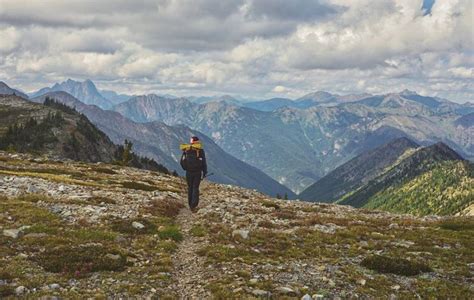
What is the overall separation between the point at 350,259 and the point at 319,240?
398cm

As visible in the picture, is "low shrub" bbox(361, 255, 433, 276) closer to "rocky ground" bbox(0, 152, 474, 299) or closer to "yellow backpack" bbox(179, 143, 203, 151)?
"rocky ground" bbox(0, 152, 474, 299)

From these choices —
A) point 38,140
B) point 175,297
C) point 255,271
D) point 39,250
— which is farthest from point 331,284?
point 38,140

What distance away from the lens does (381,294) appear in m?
15.4

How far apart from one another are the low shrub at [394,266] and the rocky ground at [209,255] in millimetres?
48

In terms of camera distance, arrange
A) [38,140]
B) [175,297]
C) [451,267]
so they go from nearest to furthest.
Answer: [175,297]
[451,267]
[38,140]

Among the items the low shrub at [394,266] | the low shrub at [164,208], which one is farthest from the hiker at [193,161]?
the low shrub at [394,266]

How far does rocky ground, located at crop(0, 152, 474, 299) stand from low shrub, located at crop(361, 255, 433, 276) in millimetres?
48

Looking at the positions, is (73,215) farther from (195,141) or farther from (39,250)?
(195,141)

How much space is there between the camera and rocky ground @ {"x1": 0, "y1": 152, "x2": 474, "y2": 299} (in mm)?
15117

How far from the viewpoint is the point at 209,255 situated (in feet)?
64.0

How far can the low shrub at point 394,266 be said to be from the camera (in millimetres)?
18250

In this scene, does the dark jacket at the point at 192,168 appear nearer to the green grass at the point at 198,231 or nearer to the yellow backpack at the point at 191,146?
the yellow backpack at the point at 191,146

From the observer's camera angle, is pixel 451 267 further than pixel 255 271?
Yes

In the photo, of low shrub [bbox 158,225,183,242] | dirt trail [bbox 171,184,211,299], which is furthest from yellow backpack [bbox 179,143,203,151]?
low shrub [bbox 158,225,183,242]
